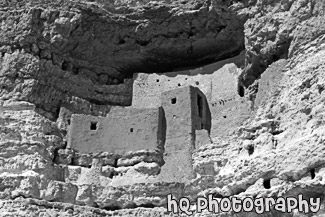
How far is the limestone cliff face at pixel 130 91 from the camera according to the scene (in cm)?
1388

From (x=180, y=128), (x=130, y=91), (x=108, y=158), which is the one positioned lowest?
(x=108, y=158)

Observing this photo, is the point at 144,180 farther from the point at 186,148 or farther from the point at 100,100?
the point at 100,100

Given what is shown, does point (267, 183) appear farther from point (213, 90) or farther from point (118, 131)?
point (118, 131)

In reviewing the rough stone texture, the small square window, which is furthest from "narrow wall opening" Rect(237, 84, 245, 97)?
the small square window

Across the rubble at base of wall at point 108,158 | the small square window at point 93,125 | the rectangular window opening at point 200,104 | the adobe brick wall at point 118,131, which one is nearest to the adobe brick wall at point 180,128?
the rectangular window opening at point 200,104

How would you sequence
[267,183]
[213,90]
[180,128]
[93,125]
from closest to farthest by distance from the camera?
[267,183] < [180,128] < [93,125] < [213,90]

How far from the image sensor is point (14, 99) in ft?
59.3

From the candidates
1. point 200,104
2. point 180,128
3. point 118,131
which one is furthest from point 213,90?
point 118,131

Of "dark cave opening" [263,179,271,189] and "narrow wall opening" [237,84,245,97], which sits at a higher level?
"narrow wall opening" [237,84,245,97]

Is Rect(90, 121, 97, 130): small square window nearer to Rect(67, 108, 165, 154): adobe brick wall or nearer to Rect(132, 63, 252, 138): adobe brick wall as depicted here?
Rect(67, 108, 165, 154): adobe brick wall

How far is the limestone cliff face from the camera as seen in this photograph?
45.5 ft

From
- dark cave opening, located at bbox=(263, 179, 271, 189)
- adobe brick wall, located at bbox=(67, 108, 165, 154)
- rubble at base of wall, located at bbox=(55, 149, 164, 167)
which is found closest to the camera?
dark cave opening, located at bbox=(263, 179, 271, 189)

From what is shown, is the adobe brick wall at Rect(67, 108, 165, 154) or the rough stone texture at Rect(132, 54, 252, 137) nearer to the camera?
the rough stone texture at Rect(132, 54, 252, 137)

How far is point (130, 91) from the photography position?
20.0 meters
